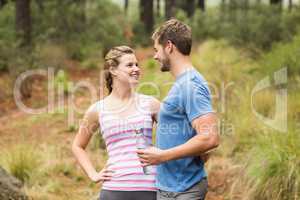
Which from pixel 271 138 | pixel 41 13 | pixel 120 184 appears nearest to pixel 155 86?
pixel 271 138

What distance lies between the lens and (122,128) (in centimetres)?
366

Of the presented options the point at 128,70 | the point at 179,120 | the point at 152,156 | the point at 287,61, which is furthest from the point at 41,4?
the point at 152,156

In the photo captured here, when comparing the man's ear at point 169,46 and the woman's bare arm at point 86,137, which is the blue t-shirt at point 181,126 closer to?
the man's ear at point 169,46

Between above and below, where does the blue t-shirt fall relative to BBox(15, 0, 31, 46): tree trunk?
below

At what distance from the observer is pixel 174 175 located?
336 centimetres

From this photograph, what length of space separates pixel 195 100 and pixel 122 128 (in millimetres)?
641

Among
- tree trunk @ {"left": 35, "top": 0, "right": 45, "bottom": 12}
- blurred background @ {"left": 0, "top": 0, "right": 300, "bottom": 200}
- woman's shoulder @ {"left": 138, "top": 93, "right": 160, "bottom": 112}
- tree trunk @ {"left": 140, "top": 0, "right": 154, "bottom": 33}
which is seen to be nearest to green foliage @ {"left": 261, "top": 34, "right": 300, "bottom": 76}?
blurred background @ {"left": 0, "top": 0, "right": 300, "bottom": 200}

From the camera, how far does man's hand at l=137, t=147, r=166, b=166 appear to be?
3184mm

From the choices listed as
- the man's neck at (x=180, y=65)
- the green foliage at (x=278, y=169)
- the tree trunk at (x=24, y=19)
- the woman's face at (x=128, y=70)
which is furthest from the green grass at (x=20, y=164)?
the tree trunk at (x=24, y=19)

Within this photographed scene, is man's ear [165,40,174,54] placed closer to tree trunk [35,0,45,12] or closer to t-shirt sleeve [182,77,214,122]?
t-shirt sleeve [182,77,214,122]

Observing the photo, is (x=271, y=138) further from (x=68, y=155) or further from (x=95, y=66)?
(x=95, y=66)

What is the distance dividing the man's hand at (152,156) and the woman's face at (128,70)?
0.61 meters

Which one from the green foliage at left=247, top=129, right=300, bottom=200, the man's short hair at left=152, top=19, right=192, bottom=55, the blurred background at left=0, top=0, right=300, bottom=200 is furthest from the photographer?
the blurred background at left=0, top=0, right=300, bottom=200

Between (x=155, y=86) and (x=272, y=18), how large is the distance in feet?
21.2
